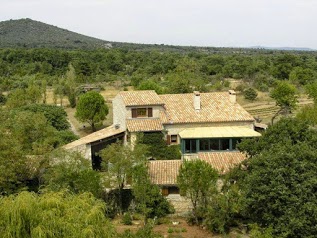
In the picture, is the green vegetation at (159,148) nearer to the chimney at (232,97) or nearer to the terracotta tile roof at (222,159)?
the terracotta tile roof at (222,159)

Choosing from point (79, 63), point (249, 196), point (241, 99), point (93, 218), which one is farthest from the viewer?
point (79, 63)

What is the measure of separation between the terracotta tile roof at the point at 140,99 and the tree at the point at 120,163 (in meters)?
9.04

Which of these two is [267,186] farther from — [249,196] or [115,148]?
[115,148]

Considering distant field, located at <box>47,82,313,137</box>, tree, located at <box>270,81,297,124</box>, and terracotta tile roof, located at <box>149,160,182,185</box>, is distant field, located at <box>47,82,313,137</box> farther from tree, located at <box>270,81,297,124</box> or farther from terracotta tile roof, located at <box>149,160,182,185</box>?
terracotta tile roof, located at <box>149,160,182,185</box>

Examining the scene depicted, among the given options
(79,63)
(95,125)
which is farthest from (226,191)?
(79,63)

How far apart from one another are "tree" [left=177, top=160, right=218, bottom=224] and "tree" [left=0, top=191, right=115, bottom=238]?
10303 millimetres

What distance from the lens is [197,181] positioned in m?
25.1

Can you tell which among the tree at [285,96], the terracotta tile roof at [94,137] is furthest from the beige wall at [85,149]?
the tree at [285,96]

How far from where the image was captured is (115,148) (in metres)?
28.0

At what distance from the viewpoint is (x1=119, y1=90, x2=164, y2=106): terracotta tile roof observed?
3706 cm

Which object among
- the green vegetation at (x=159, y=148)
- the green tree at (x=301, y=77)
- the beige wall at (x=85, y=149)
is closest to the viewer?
the beige wall at (x=85, y=149)

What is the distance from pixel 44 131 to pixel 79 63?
62.4 m

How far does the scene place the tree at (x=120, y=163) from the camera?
27016 millimetres

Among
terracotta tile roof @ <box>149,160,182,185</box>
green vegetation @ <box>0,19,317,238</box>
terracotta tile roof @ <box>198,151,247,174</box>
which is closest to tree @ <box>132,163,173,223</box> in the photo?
green vegetation @ <box>0,19,317,238</box>
